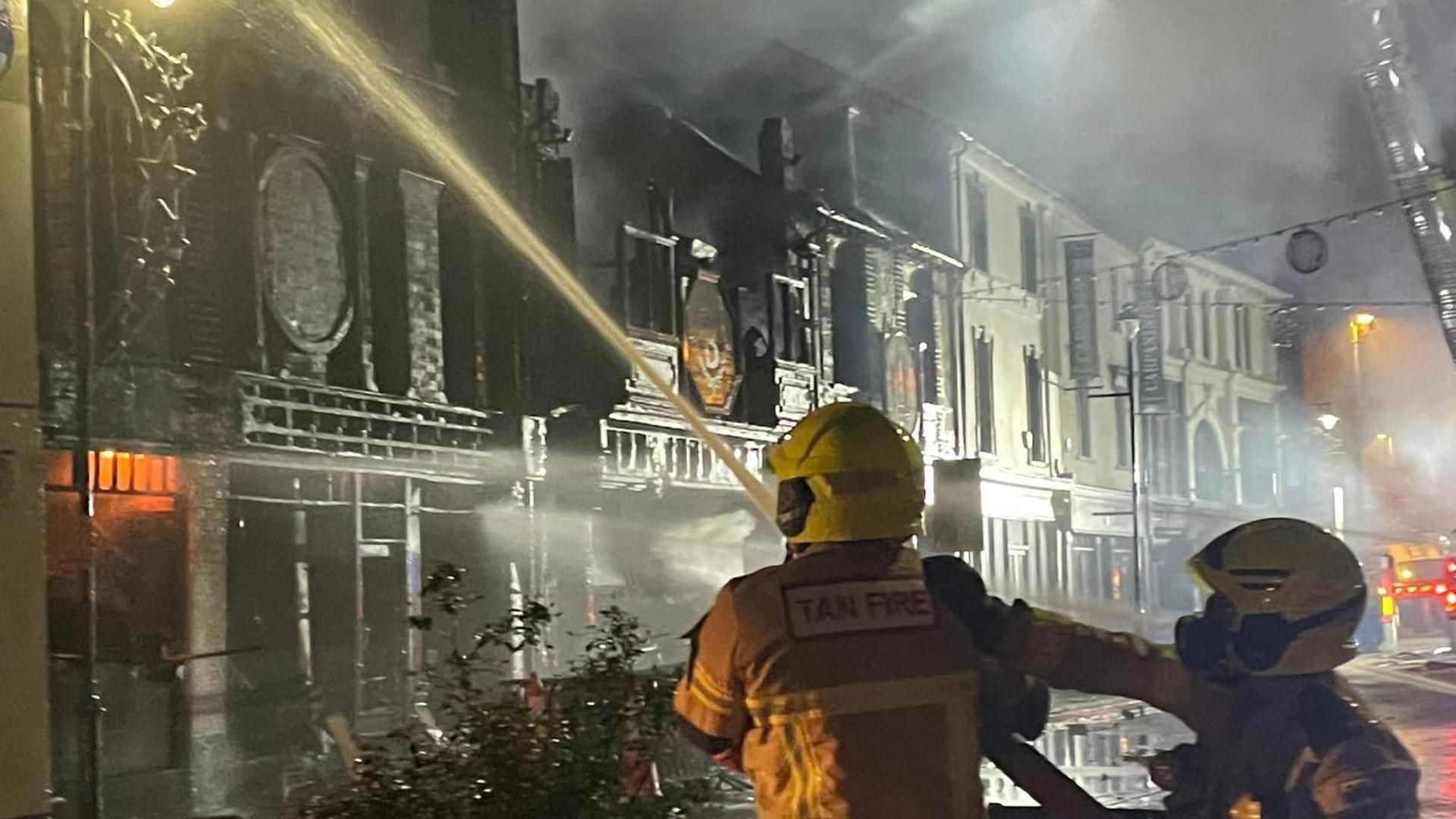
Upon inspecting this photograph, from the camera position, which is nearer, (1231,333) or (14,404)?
(14,404)

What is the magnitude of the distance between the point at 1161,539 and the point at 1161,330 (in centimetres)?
326

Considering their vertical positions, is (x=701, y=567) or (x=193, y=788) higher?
(x=701, y=567)

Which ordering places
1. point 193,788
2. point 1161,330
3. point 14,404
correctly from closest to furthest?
point 14,404
point 193,788
point 1161,330

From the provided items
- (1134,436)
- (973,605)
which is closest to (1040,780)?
(973,605)

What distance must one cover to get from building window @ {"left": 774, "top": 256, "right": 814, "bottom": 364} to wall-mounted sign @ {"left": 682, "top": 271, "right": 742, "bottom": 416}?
818 millimetres

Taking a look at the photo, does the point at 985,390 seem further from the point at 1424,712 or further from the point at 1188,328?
the point at 1424,712

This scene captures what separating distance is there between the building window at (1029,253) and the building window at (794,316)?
14.6 ft

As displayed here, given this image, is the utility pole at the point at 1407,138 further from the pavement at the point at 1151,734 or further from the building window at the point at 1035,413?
the building window at the point at 1035,413

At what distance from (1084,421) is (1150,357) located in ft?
5.99

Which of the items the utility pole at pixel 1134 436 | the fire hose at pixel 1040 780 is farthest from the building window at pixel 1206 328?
the fire hose at pixel 1040 780

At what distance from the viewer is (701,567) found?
42.7ft

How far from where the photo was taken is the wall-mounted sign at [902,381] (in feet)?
54.2

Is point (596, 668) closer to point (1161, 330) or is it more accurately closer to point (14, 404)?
point (14, 404)

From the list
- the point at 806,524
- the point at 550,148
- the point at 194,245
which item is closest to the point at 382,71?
the point at 550,148
